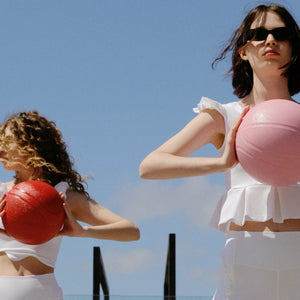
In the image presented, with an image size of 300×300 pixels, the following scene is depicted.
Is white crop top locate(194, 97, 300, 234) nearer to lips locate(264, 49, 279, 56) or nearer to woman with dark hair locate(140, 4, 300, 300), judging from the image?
woman with dark hair locate(140, 4, 300, 300)

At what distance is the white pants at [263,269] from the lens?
2.96 metres

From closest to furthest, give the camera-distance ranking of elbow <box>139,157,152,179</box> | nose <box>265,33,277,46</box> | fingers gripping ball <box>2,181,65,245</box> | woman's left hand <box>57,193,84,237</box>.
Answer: elbow <box>139,157,152,179</box> < nose <box>265,33,277,46</box> < fingers gripping ball <box>2,181,65,245</box> < woman's left hand <box>57,193,84,237</box>

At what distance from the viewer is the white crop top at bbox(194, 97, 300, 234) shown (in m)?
3.05

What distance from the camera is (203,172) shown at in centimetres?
305

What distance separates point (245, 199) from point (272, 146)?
1.05 feet

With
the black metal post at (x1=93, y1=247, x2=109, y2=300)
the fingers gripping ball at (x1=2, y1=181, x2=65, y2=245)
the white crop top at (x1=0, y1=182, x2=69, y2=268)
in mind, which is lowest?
the black metal post at (x1=93, y1=247, x2=109, y2=300)

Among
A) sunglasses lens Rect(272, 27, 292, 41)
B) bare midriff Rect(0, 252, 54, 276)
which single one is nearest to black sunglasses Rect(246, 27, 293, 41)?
sunglasses lens Rect(272, 27, 292, 41)

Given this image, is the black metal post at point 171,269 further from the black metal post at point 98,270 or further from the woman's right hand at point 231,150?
the woman's right hand at point 231,150

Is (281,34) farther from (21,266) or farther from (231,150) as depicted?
(21,266)

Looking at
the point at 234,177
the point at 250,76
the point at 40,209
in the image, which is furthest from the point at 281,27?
the point at 40,209

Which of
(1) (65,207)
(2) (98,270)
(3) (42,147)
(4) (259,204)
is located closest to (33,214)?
(1) (65,207)

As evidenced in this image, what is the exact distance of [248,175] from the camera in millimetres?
3213

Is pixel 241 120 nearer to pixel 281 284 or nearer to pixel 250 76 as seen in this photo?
pixel 250 76

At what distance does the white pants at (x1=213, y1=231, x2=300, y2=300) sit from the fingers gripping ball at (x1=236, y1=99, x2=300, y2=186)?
0.95ft
